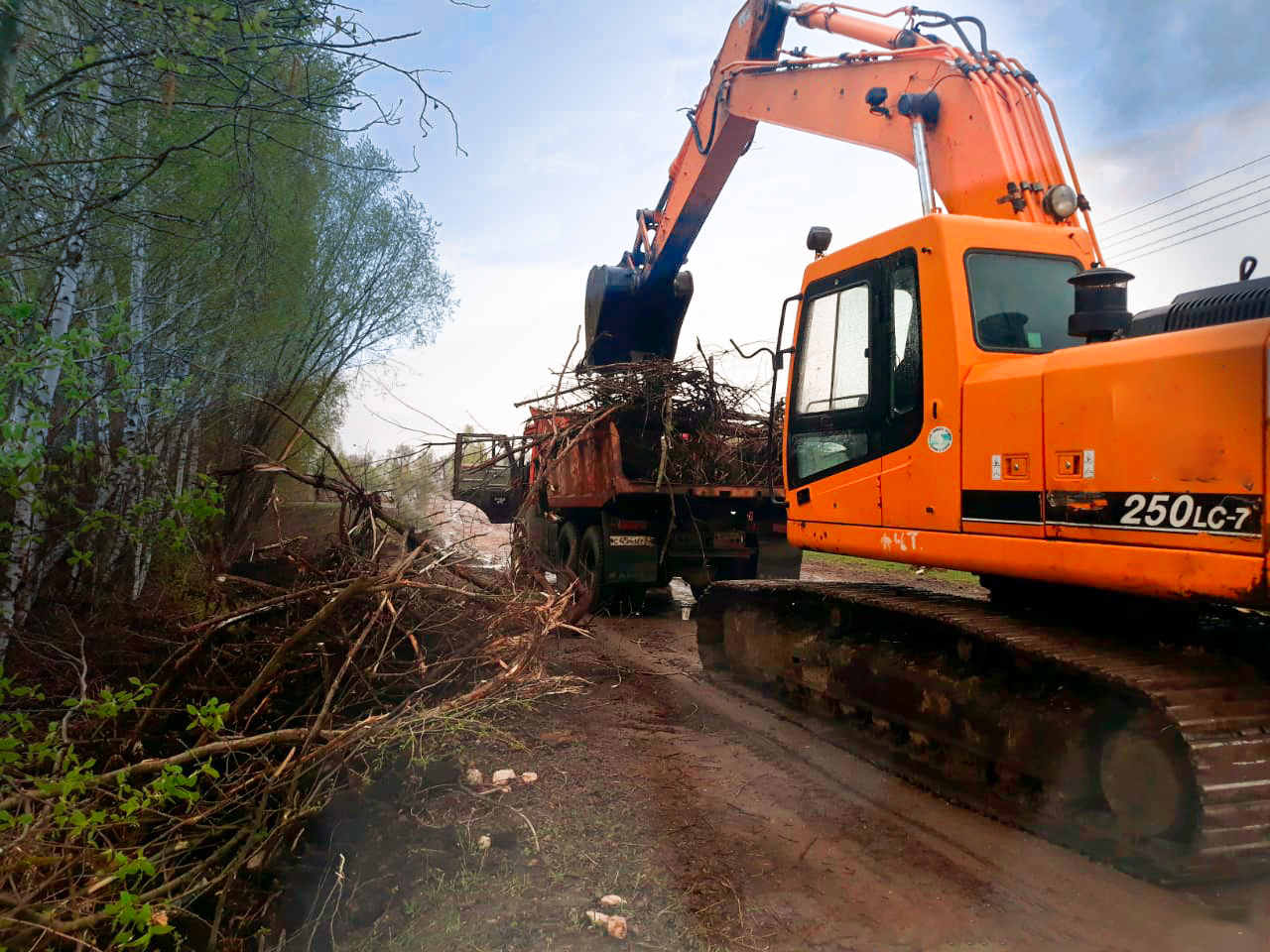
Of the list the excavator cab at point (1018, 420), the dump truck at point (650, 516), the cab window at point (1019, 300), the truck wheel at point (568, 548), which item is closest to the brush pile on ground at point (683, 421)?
the dump truck at point (650, 516)

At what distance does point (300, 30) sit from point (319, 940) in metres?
3.40

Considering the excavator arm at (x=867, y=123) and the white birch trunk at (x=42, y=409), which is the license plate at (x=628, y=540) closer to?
the excavator arm at (x=867, y=123)

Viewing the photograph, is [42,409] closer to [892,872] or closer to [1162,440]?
[892,872]

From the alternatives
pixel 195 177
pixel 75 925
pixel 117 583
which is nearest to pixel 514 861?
pixel 75 925

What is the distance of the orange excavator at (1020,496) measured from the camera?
124 inches

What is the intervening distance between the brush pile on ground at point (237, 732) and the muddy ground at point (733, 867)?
1.30 feet

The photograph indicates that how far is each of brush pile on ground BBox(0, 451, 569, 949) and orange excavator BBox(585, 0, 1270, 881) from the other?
190cm

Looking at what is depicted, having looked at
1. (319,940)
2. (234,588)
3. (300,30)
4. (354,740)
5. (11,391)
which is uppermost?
(300,30)

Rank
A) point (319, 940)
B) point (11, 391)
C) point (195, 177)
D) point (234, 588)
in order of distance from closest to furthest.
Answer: point (319, 940)
point (11, 391)
point (234, 588)
point (195, 177)

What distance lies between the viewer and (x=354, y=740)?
3697 millimetres

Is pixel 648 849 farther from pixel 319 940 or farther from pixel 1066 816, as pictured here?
pixel 1066 816

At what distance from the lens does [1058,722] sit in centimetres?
377

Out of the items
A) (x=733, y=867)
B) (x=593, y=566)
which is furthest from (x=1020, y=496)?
(x=593, y=566)

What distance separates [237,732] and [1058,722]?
139 inches
